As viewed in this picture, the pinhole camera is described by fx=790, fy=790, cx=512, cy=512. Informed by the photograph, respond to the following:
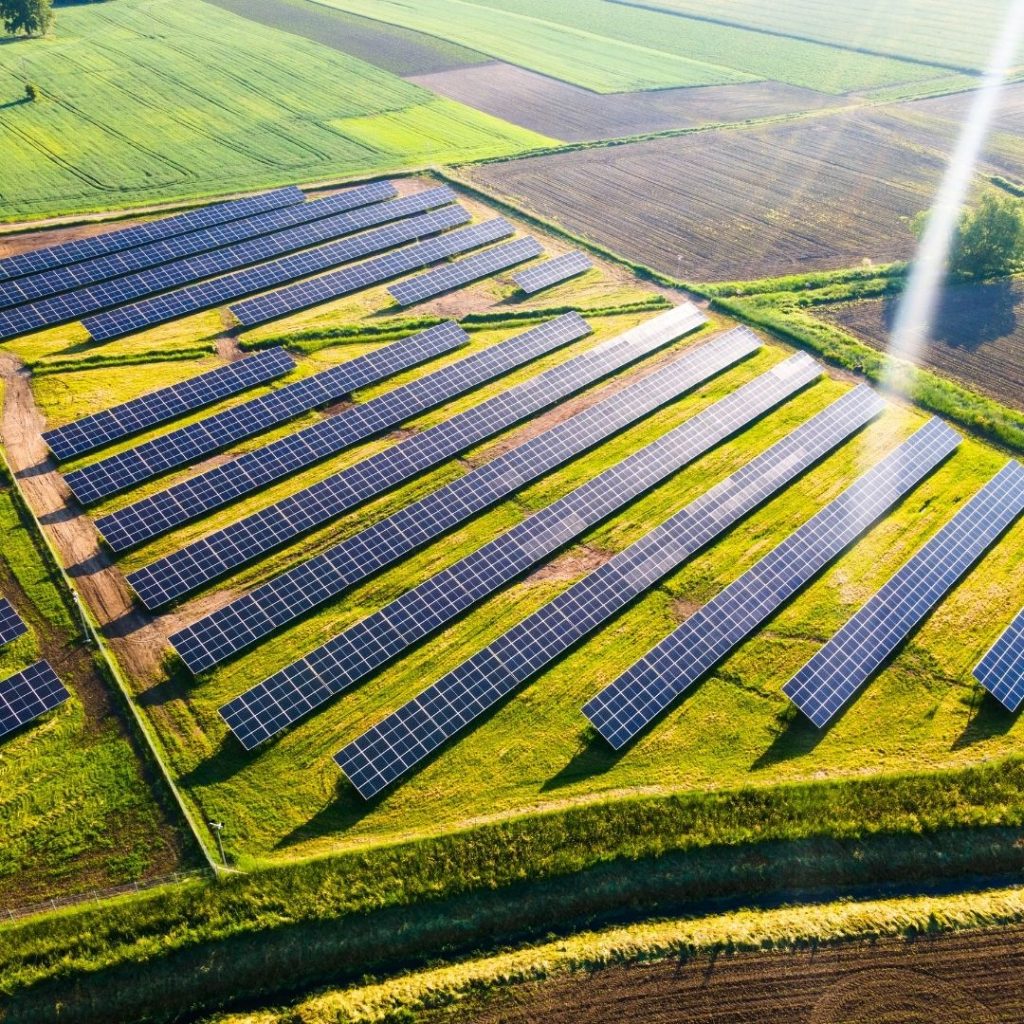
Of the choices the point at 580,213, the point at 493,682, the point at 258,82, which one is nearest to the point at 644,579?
the point at 493,682

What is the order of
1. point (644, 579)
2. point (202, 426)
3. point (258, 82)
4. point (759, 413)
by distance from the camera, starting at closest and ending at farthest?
point (644, 579), point (202, 426), point (759, 413), point (258, 82)

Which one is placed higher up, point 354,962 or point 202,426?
point 202,426

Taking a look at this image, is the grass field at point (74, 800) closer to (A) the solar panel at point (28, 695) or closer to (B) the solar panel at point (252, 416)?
(A) the solar panel at point (28, 695)

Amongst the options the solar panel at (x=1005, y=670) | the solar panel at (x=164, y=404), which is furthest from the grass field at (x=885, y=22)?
the solar panel at (x=1005, y=670)

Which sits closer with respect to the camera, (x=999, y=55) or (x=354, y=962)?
(x=354, y=962)

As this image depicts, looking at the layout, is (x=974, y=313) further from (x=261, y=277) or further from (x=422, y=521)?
(x=261, y=277)

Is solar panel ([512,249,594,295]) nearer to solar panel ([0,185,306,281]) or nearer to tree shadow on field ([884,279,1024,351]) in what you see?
solar panel ([0,185,306,281])

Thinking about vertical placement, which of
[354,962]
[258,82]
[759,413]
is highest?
[258,82]

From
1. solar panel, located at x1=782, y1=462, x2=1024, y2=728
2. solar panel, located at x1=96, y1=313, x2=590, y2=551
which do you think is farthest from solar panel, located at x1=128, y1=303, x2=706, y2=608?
solar panel, located at x1=782, y1=462, x2=1024, y2=728

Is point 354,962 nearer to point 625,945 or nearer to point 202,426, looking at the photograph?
point 625,945
